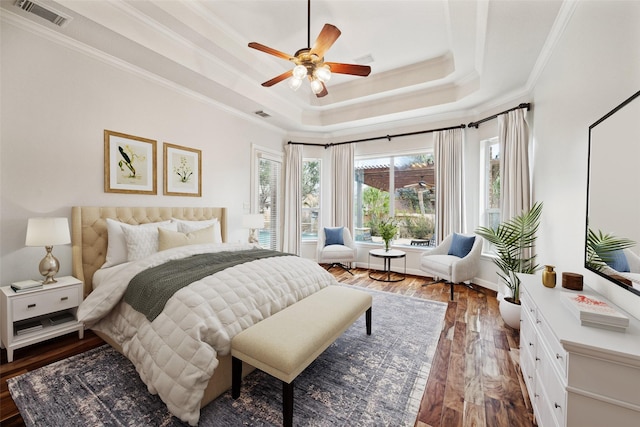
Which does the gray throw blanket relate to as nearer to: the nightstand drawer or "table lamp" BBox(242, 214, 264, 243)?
the nightstand drawer

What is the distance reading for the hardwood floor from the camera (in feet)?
5.16

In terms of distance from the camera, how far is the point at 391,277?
4.73 metres

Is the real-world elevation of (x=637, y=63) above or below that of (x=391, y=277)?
above

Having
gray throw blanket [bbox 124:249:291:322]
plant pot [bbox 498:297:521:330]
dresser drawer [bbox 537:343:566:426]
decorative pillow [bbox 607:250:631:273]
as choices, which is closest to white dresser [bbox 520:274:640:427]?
dresser drawer [bbox 537:343:566:426]

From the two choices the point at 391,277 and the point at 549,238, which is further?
the point at 391,277

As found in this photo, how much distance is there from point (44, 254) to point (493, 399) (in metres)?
3.94

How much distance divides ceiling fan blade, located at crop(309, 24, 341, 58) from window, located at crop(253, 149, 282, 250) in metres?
2.77

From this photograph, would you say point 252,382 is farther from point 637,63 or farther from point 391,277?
point 391,277

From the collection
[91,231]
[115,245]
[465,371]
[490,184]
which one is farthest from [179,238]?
[490,184]

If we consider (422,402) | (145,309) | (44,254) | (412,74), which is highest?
(412,74)

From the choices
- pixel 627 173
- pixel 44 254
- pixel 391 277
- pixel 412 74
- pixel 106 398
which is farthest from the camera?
pixel 391 277

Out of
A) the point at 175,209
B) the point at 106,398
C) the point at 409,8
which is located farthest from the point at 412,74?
the point at 106,398

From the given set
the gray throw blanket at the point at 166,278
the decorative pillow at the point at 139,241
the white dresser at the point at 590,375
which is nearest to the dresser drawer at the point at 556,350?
the white dresser at the point at 590,375

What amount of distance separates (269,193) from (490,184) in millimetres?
3932
